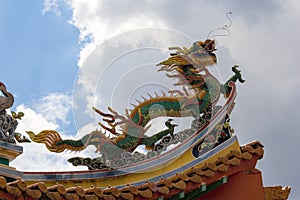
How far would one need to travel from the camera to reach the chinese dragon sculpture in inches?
398

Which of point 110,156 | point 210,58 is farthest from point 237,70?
point 110,156

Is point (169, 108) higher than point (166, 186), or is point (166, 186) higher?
point (169, 108)

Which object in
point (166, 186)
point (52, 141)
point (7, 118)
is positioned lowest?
point (166, 186)

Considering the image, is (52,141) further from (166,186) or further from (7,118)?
(166,186)

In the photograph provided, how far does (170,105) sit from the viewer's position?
412 inches

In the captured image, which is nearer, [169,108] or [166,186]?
[166,186]

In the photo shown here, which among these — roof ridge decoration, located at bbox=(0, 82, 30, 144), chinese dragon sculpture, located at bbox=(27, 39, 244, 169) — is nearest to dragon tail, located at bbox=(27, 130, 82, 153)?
chinese dragon sculpture, located at bbox=(27, 39, 244, 169)

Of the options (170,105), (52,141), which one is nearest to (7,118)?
(52,141)

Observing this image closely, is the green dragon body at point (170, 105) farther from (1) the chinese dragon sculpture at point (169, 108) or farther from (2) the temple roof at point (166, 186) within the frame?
(2) the temple roof at point (166, 186)

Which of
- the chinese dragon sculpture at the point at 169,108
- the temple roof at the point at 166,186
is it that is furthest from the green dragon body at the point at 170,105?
the temple roof at the point at 166,186

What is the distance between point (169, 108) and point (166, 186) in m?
2.70

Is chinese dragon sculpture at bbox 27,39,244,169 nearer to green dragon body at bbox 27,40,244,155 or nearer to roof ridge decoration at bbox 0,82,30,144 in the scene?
green dragon body at bbox 27,40,244,155

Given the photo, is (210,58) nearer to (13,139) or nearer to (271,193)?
(271,193)

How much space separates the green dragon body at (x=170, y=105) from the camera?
10.1 metres
